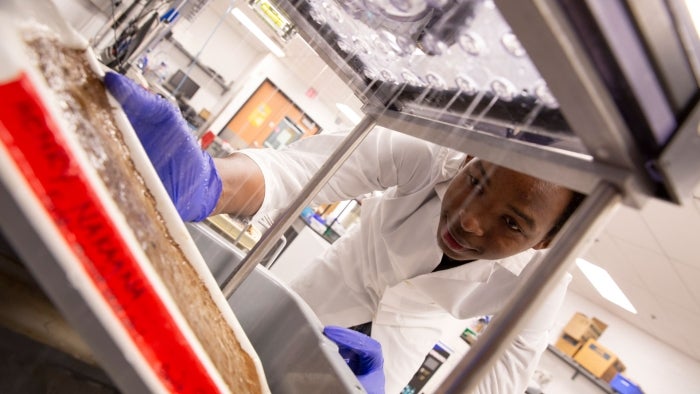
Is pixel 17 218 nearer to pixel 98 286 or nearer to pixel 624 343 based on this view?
pixel 98 286

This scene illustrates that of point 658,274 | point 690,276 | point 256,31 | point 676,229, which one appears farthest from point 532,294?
point 256,31

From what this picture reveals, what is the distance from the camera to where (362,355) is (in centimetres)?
75

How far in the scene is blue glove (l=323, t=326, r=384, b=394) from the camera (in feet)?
2.38

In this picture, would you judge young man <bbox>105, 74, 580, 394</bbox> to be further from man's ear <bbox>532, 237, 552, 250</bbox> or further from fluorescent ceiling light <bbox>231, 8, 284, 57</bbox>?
fluorescent ceiling light <bbox>231, 8, 284, 57</bbox>

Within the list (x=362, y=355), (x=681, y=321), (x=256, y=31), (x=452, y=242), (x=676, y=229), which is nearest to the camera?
(x=362, y=355)

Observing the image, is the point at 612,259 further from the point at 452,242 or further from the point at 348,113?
the point at 348,113

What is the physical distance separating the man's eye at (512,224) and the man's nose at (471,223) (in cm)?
6

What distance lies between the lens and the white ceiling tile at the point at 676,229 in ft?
8.79

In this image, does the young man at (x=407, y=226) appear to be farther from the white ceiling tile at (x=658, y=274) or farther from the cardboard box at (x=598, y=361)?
the cardboard box at (x=598, y=361)

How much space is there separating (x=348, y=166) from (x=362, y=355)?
60 centimetres

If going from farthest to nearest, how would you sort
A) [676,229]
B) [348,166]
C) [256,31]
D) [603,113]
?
1. [256,31]
2. [676,229]
3. [348,166]
4. [603,113]

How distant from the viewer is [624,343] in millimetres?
6207

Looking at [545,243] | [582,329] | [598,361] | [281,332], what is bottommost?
[281,332]

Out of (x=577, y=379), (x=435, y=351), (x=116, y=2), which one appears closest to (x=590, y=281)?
(x=577, y=379)
